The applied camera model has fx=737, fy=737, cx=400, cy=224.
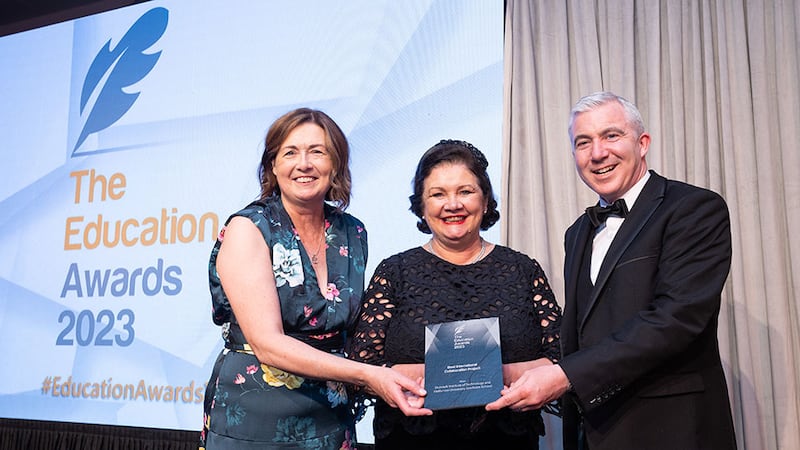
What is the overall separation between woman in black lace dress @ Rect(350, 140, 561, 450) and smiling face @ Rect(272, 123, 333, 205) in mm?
298

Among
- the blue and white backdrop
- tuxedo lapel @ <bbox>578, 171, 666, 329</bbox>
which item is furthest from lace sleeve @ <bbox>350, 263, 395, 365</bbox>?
the blue and white backdrop

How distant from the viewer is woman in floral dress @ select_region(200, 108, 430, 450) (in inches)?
77.2

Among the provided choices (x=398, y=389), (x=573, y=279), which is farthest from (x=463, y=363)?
(x=573, y=279)

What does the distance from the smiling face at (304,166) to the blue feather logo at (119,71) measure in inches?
97.1

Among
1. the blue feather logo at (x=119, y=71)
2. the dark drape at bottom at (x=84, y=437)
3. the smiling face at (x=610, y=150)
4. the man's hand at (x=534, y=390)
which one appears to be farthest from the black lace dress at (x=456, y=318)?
the blue feather logo at (x=119, y=71)

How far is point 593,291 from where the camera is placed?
76.9 inches

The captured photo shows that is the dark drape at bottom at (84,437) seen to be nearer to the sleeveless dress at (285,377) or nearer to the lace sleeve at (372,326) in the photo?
the sleeveless dress at (285,377)

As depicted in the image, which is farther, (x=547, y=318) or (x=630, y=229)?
(x=547, y=318)

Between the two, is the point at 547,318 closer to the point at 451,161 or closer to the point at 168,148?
the point at 451,161

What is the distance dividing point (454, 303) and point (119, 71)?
3.15 meters

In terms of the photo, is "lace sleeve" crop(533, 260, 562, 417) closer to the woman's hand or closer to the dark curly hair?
the dark curly hair

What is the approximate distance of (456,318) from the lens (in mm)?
2059

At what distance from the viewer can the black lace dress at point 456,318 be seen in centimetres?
204

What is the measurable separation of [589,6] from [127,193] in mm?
2698
